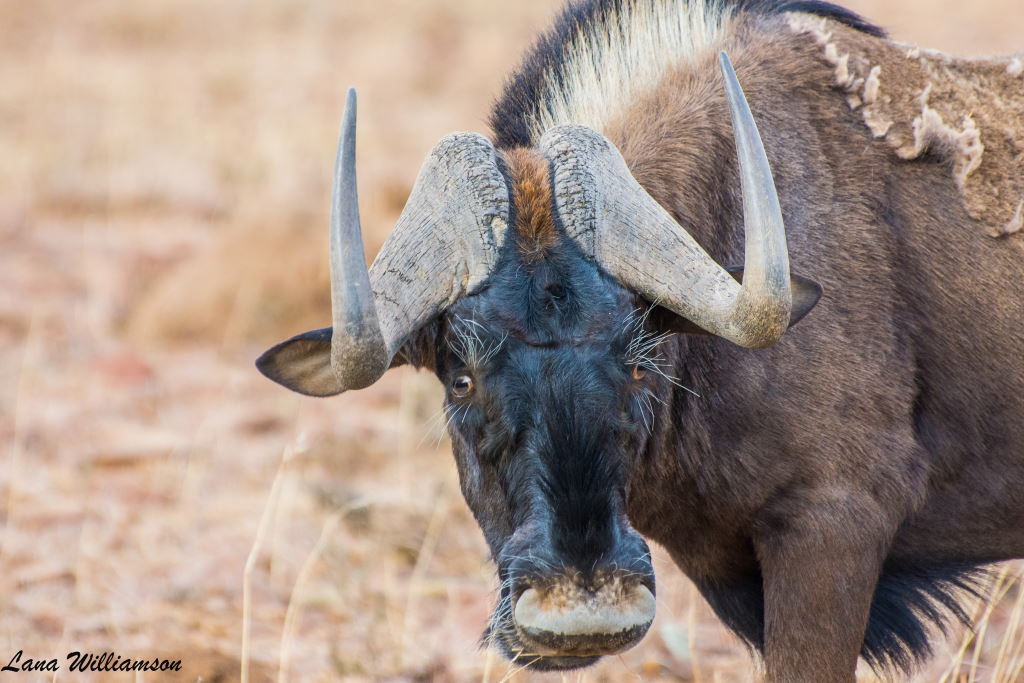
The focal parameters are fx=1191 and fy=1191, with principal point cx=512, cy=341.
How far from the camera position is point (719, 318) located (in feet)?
11.0

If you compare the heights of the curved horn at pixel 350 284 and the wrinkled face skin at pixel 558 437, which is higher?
the curved horn at pixel 350 284

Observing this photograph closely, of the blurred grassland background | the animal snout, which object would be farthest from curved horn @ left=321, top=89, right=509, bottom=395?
the animal snout

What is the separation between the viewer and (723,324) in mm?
3338

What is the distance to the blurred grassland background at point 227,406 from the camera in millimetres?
5422

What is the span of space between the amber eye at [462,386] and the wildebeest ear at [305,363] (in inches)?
7.2

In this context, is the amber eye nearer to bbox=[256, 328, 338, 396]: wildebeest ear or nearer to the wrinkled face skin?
the wrinkled face skin

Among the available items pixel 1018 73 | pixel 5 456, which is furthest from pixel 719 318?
pixel 5 456

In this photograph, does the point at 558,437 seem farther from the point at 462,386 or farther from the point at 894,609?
the point at 894,609

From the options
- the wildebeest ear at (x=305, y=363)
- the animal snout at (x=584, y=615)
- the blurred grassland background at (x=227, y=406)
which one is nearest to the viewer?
the animal snout at (x=584, y=615)

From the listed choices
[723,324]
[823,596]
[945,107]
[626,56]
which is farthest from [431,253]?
[945,107]

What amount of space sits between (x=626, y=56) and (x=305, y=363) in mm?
1672

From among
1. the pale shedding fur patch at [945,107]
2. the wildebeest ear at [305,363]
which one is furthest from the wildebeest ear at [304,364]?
the pale shedding fur patch at [945,107]

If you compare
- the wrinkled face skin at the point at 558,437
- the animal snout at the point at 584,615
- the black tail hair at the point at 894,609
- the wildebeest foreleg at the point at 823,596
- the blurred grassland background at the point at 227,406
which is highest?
the wrinkled face skin at the point at 558,437
